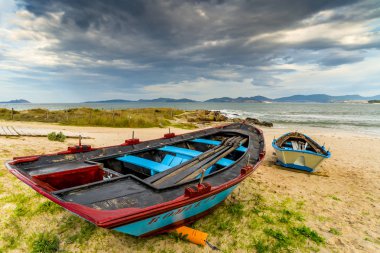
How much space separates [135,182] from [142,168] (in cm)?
218

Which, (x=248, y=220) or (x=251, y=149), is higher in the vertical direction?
(x=251, y=149)

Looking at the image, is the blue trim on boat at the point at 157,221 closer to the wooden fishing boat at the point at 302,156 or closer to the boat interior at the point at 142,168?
the boat interior at the point at 142,168

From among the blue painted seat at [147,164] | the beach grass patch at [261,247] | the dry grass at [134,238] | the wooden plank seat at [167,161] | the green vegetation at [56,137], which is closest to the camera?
the dry grass at [134,238]

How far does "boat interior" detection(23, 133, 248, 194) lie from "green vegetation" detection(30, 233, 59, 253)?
1.02 metres

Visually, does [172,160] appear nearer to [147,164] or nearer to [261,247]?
[147,164]

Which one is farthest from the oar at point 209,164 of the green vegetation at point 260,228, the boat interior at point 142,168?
the green vegetation at point 260,228

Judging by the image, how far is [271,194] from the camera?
7.62 meters

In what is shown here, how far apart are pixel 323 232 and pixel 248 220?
6.29 feet

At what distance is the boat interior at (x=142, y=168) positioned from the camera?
4.89m

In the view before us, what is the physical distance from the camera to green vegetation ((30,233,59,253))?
4.28 meters

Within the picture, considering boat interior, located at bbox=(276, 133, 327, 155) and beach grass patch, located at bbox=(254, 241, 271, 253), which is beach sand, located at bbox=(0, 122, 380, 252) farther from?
beach grass patch, located at bbox=(254, 241, 271, 253)

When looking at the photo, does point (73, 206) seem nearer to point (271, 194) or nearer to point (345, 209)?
point (271, 194)

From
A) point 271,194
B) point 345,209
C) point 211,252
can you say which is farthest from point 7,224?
point 345,209

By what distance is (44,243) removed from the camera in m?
4.43
